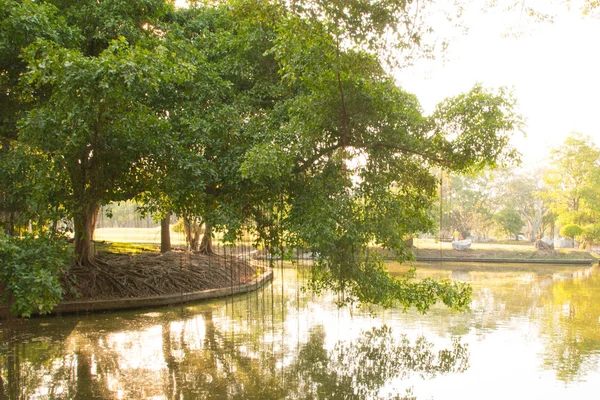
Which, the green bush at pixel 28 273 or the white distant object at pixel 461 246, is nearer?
the green bush at pixel 28 273

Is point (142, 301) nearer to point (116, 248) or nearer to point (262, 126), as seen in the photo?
point (116, 248)

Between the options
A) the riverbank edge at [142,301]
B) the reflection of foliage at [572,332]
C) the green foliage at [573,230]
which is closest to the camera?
the reflection of foliage at [572,332]

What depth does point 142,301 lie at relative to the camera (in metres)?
13.6

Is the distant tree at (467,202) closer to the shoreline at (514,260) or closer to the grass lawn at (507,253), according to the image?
the grass lawn at (507,253)

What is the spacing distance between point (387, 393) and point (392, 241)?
9.05 ft

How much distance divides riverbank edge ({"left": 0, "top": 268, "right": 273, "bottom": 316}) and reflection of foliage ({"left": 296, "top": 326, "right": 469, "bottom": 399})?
16.6 feet

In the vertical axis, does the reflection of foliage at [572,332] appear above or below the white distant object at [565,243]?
below

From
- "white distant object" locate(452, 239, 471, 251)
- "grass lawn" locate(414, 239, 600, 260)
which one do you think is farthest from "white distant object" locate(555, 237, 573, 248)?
"white distant object" locate(452, 239, 471, 251)

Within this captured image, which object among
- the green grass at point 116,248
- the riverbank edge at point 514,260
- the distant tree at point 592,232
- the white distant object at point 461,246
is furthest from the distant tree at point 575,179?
the green grass at point 116,248

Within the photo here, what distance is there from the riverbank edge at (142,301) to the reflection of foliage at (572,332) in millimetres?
8493

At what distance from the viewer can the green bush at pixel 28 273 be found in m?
6.32

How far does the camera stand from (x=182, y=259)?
17359mm

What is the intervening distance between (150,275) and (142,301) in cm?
127

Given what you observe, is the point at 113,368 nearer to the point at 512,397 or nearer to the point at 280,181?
the point at 280,181
